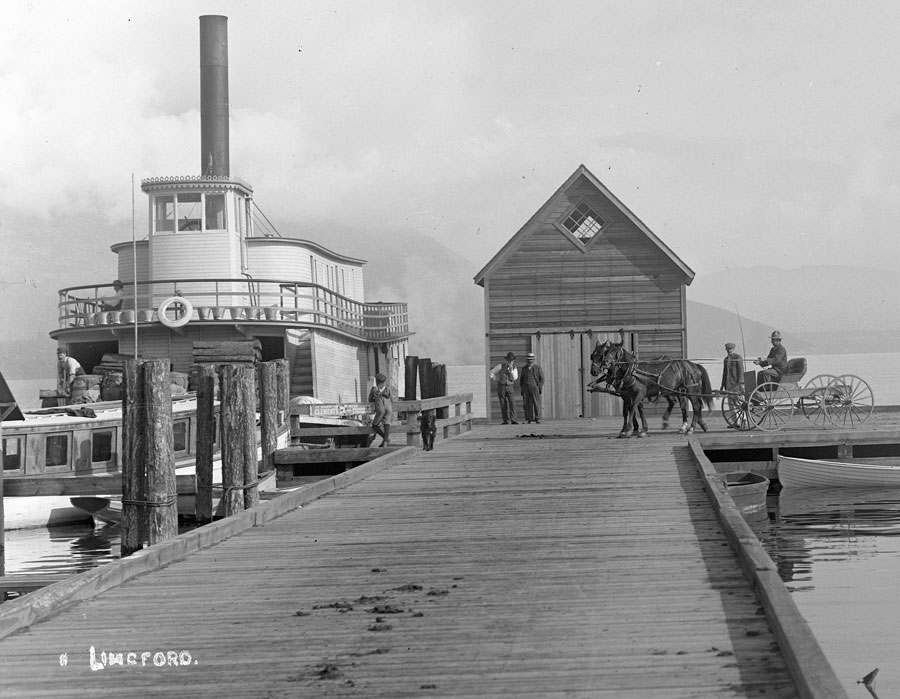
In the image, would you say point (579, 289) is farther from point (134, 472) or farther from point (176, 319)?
point (134, 472)

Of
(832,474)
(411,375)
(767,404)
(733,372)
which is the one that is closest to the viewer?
(832,474)

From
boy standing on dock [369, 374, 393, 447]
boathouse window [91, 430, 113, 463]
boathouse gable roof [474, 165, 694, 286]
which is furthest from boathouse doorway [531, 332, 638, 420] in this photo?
boathouse window [91, 430, 113, 463]

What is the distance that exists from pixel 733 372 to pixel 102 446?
13295 mm

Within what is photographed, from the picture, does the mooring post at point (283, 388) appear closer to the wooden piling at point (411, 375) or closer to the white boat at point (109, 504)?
the white boat at point (109, 504)

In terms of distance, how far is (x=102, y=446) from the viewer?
941 inches

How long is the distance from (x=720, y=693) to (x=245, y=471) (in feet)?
42.3

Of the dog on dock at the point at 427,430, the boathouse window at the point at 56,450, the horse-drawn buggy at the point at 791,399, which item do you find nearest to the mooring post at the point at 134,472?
the dog on dock at the point at 427,430

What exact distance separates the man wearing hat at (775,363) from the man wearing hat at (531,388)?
7.71 m

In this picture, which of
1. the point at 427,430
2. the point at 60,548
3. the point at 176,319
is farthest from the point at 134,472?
the point at 176,319

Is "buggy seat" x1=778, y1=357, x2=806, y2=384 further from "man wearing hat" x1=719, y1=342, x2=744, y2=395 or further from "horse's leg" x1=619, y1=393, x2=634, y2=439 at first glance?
"horse's leg" x1=619, y1=393, x2=634, y2=439

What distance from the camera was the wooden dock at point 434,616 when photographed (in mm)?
6281

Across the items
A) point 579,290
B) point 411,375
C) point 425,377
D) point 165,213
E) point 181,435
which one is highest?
point 165,213

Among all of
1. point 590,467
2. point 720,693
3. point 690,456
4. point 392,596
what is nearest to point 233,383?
point 590,467

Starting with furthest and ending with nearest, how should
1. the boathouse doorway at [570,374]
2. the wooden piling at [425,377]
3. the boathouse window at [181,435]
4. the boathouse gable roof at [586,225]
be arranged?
1. the wooden piling at [425,377]
2. the boathouse doorway at [570,374]
3. the boathouse gable roof at [586,225]
4. the boathouse window at [181,435]
